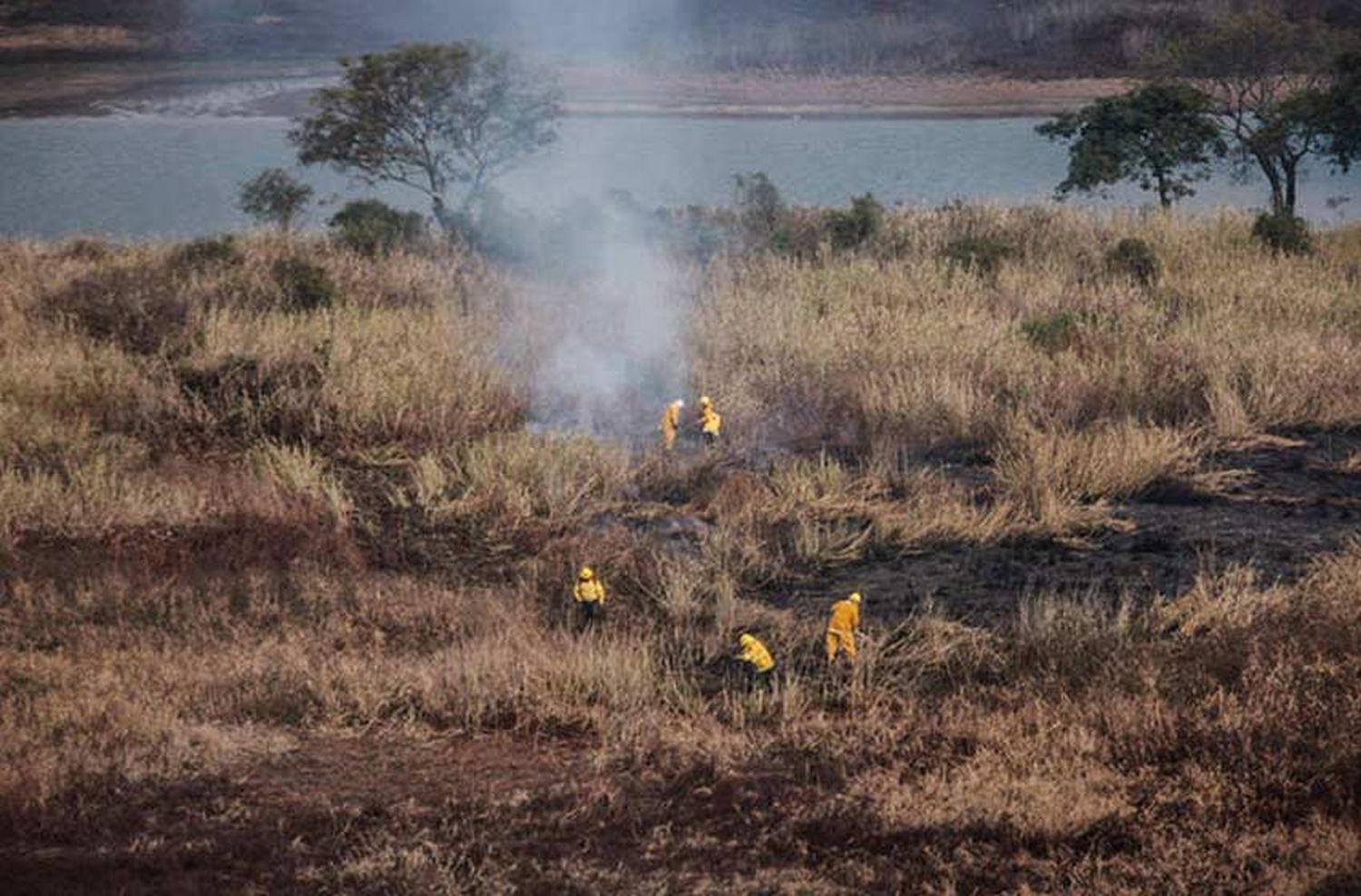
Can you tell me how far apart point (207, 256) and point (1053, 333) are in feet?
23.7

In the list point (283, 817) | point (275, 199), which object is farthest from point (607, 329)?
point (275, 199)

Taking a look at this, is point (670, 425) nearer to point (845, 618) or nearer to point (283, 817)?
point (845, 618)

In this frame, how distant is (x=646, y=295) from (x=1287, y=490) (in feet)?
18.9

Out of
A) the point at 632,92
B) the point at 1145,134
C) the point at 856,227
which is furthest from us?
the point at 632,92

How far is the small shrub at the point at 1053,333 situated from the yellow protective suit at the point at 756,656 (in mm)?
5252

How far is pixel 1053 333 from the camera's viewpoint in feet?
35.5

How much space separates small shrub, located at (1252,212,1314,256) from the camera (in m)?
13.6

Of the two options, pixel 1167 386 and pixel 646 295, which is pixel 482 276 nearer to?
pixel 646 295

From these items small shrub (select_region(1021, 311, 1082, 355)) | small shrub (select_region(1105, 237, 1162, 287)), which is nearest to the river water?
small shrub (select_region(1105, 237, 1162, 287))

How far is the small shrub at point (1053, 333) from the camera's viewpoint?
35.0 feet

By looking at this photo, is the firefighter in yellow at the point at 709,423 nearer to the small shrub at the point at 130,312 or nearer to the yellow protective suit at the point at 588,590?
the yellow protective suit at the point at 588,590

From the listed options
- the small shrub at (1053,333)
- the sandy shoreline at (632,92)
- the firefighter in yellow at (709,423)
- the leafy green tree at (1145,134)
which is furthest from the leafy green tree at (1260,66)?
the firefighter in yellow at (709,423)

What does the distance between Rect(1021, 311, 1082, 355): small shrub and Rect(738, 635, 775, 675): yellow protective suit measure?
5252 millimetres

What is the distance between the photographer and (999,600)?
22.4 feet
